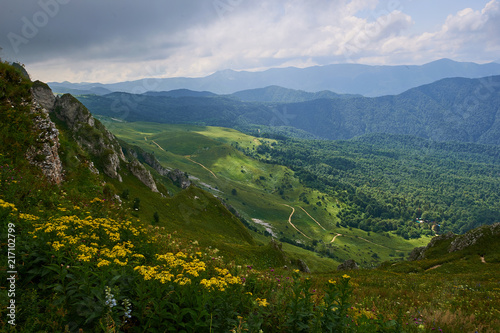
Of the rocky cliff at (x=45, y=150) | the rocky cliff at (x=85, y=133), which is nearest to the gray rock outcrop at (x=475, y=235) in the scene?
the rocky cliff at (x=45, y=150)

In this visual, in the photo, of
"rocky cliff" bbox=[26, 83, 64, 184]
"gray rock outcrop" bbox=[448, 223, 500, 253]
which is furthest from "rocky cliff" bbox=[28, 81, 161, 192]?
"gray rock outcrop" bbox=[448, 223, 500, 253]

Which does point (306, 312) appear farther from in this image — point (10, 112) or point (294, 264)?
point (294, 264)

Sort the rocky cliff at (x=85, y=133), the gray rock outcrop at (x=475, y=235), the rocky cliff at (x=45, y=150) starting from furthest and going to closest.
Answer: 1. the rocky cliff at (x=85, y=133)
2. the gray rock outcrop at (x=475, y=235)
3. the rocky cliff at (x=45, y=150)

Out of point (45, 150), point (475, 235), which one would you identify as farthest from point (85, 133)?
point (475, 235)

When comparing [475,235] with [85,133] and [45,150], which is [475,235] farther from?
[85,133]

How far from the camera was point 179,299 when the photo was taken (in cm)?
678

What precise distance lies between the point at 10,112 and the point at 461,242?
7462cm

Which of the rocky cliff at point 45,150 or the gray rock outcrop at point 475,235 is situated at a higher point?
the rocky cliff at point 45,150

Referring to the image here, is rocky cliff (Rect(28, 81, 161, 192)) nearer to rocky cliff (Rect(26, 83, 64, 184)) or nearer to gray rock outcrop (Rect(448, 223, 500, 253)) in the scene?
rocky cliff (Rect(26, 83, 64, 184))

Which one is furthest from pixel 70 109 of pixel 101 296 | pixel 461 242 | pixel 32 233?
pixel 461 242

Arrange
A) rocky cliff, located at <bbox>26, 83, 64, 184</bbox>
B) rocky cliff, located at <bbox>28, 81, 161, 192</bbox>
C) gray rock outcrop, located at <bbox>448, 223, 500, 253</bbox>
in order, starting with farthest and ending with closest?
rocky cliff, located at <bbox>28, 81, 161, 192</bbox> → gray rock outcrop, located at <bbox>448, 223, 500, 253</bbox> → rocky cliff, located at <bbox>26, 83, 64, 184</bbox>

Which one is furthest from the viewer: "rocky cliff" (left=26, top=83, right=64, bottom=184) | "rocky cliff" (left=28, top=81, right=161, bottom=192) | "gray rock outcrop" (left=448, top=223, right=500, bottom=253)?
"rocky cliff" (left=28, top=81, right=161, bottom=192)

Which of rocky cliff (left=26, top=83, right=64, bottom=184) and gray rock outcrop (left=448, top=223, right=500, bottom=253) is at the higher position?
rocky cliff (left=26, top=83, right=64, bottom=184)

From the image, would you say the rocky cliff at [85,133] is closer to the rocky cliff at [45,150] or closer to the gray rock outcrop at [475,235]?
the rocky cliff at [45,150]
